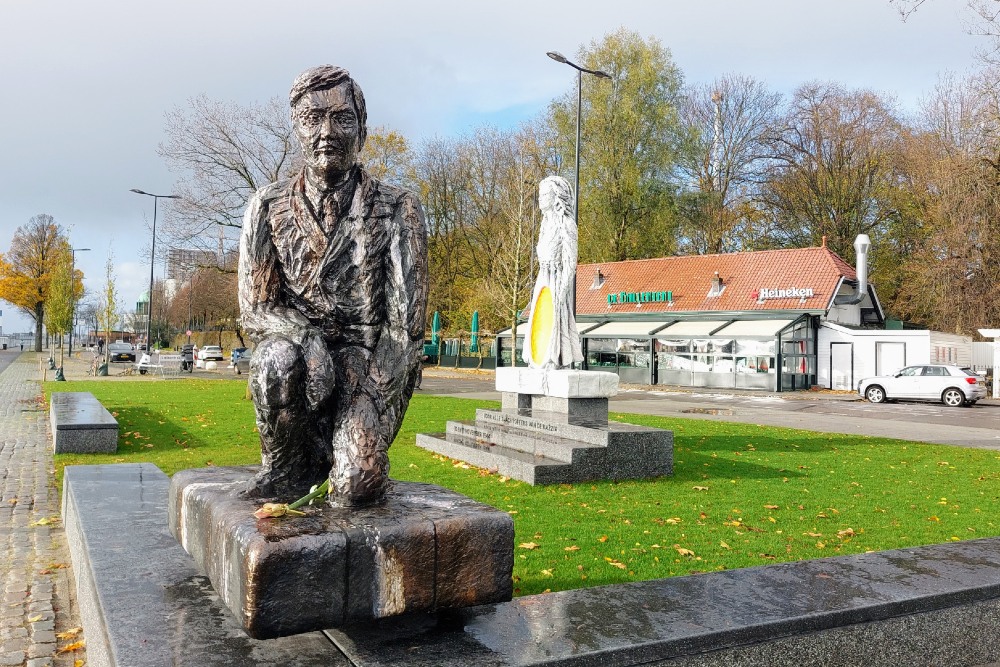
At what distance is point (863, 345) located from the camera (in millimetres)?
31844

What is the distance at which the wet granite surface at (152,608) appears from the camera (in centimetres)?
265

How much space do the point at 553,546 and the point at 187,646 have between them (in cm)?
358

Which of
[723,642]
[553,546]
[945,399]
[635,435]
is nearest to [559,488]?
[635,435]

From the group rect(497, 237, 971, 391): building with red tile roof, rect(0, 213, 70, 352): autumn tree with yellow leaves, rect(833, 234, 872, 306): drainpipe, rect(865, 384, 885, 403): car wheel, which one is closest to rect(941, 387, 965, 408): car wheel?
rect(865, 384, 885, 403): car wheel

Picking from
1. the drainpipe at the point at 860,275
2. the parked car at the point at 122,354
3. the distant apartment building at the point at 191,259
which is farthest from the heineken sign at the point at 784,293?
the parked car at the point at 122,354

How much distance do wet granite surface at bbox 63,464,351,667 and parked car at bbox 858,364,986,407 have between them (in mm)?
27038

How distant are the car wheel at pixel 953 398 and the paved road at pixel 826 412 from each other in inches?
14.0

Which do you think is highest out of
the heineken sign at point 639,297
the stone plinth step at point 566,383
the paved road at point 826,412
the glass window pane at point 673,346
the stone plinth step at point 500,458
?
the heineken sign at point 639,297

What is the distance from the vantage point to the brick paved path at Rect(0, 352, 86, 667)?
Result: 4.07m

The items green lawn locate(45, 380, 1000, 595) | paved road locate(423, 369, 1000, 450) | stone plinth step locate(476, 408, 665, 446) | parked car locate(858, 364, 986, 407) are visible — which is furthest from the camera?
parked car locate(858, 364, 986, 407)

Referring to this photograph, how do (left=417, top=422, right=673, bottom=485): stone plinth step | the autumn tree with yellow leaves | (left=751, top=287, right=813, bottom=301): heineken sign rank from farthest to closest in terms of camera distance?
the autumn tree with yellow leaves
(left=751, top=287, right=813, bottom=301): heineken sign
(left=417, top=422, right=673, bottom=485): stone plinth step

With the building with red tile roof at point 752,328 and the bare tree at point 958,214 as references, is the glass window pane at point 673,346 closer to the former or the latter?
the building with red tile roof at point 752,328

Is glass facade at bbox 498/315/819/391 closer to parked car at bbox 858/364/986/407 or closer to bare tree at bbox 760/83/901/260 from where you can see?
parked car at bbox 858/364/986/407

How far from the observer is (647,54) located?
41.7 meters
